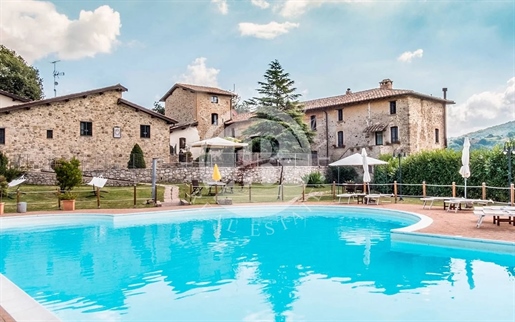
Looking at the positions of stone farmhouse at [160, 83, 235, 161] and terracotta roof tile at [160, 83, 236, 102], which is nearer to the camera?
stone farmhouse at [160, 83, 235, 161]

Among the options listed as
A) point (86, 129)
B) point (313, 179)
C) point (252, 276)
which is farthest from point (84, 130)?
point (252, 276)

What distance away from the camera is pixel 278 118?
2975cm

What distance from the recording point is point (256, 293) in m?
6.28

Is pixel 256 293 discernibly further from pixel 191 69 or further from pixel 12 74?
pixel 12 74

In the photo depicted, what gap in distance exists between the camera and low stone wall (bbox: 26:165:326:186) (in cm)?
2252

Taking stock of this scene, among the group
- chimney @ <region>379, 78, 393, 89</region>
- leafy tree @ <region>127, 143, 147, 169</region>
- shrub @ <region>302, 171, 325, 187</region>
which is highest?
chimney @ <region>379, 78, 393, 89</region>

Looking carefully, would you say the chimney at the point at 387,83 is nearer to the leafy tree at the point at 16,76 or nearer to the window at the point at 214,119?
the window at the point at 214,119

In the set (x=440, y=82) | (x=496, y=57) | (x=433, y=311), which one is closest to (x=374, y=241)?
(x=433, y=311)

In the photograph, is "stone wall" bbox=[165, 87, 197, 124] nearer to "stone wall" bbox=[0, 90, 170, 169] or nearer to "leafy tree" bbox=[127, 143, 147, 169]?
"stone wall" bbox=[0, 90, 170, 169]

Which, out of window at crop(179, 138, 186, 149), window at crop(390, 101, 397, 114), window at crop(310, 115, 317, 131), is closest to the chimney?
window at crop(390, 101, 397, 114)

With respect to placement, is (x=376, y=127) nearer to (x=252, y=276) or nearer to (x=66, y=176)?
(x=66, y=176)

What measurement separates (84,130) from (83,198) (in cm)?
895

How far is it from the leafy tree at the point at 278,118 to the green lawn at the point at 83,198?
1023cm

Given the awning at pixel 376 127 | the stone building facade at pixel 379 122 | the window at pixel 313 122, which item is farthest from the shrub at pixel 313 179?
the window at pixel 313 122
